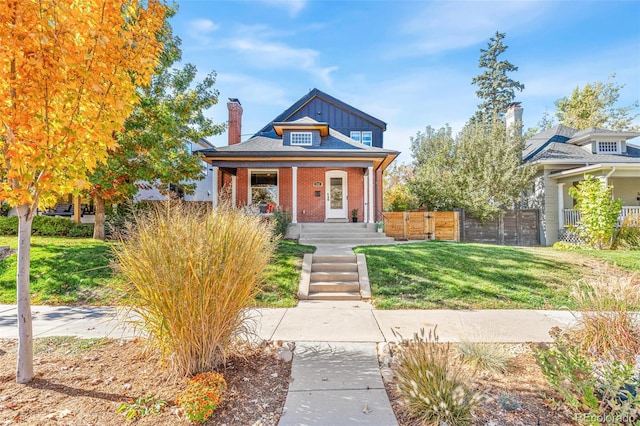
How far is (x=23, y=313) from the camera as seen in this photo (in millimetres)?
2770

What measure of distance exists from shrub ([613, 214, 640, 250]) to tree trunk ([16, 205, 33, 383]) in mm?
15176

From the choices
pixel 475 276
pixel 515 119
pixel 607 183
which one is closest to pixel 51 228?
pixel 475 276

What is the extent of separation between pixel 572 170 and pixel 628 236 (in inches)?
162

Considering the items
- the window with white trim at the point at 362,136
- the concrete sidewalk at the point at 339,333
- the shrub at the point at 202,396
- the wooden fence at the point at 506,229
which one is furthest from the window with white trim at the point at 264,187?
the shrub at the point at 202,396

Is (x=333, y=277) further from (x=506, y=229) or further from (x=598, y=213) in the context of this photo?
(x=506, y=229)

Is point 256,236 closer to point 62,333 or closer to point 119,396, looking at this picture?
point 119,396

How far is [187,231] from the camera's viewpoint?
2.79 meters

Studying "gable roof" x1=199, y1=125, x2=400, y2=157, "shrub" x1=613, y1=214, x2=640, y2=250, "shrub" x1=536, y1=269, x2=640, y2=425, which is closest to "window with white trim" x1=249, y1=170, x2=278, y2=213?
"gable roof" x1=199, y1=125, x2=400, y2=157

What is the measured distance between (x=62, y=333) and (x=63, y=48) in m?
3.64

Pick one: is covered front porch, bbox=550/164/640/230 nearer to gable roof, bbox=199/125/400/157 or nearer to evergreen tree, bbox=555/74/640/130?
gable roof, bbox=199/125/400/157

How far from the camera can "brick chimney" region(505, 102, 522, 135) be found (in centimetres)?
1664

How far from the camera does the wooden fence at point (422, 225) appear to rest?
13.4m

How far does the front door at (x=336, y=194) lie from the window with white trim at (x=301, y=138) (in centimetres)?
191

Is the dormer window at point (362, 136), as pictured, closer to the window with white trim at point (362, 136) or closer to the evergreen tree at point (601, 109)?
the window with white trim at point (362, 136)
